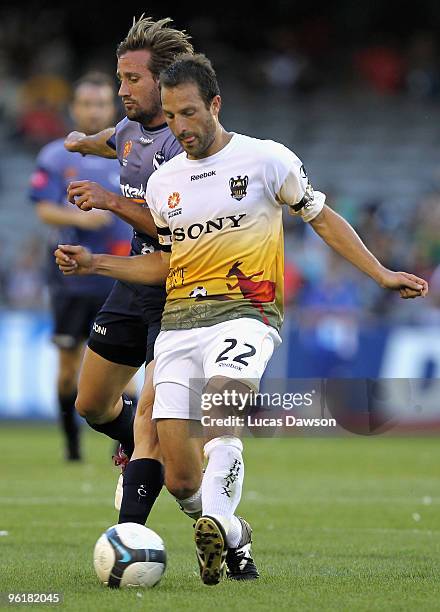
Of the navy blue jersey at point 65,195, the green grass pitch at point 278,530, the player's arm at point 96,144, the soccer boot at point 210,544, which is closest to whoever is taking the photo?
the soccer boot at point 210,544

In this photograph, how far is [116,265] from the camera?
20.0 feet

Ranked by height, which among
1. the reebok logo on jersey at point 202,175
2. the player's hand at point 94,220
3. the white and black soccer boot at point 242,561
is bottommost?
the white and black soccer boot at point 242,561

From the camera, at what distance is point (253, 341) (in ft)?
18.7

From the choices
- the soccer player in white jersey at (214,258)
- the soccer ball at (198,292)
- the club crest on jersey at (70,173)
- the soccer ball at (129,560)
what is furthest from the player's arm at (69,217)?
the soccer ball at (129,560)

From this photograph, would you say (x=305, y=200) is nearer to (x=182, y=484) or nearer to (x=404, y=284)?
(x=404, y=284)

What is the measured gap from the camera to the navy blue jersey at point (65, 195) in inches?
457

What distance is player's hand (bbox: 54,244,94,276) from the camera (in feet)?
19.2

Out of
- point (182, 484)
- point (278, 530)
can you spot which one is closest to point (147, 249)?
point (182, 484)

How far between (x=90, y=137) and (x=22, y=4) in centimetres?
2078

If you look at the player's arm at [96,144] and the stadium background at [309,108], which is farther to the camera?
the stadium background at [309,108]

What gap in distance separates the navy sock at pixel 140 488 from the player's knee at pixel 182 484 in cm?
14

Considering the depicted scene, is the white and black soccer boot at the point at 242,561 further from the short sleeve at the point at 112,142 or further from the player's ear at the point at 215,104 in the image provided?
the short sleeve at the point at 112,142

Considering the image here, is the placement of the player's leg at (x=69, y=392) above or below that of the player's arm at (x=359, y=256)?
below

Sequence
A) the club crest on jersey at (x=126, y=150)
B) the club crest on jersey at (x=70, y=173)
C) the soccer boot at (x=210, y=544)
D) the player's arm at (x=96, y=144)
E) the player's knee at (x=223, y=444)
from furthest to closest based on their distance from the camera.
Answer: the club crest on jersey at (x=70, y=173)
the player's arm at (x=96, y=144)
the club crest on jersey at (x=126, y=150)
the player's knee at (x=223, y=444)
the soccer boot at (x=210, y=544)
